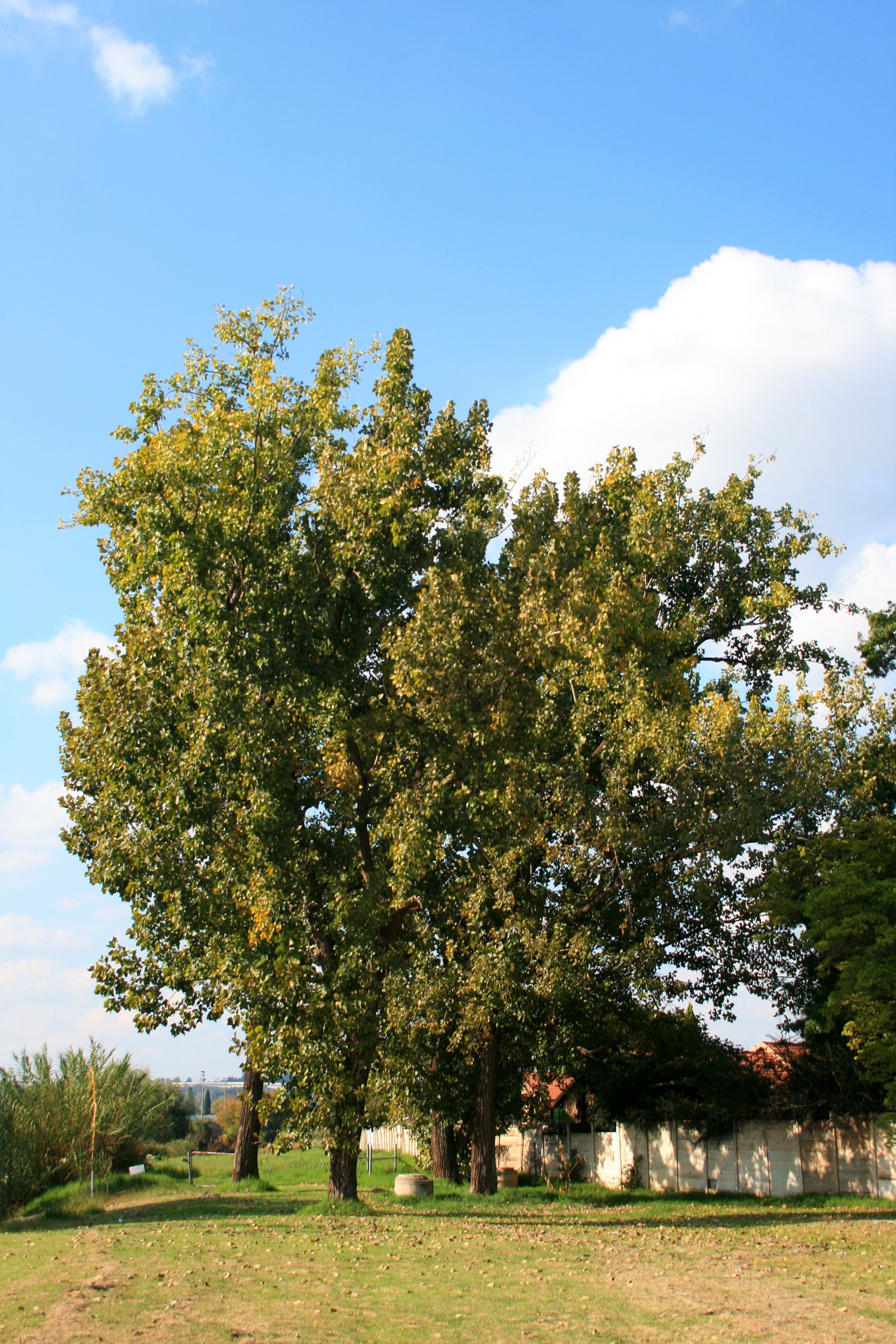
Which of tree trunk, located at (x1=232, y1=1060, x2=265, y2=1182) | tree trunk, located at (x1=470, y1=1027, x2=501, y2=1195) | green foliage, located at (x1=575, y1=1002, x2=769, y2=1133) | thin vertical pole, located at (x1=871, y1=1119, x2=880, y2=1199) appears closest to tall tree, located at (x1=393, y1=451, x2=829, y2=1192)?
tree trunk, located at (x1=470, y1=1027, x2=501, y2=1195)

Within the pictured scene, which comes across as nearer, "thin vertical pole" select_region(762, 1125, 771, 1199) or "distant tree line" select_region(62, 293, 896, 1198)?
"distant tree line" select_region(62, 293, 896, 1198)

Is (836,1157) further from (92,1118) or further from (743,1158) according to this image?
(92,1118)

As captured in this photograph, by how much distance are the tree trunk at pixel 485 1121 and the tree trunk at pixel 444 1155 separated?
387 cm

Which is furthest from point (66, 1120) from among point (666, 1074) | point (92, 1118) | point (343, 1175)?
point (666, 1074)

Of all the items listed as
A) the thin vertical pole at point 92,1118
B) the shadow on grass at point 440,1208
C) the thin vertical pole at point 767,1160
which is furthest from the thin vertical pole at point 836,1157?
the thin vertical pole at point 92,1118

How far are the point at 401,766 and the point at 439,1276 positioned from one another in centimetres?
909

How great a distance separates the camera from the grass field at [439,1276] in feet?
27.5

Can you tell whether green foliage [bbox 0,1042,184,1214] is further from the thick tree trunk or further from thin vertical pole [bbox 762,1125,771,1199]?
thin vertical pole [bbox 762,1125,771,1199]

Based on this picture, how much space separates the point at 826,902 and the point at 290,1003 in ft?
32.8

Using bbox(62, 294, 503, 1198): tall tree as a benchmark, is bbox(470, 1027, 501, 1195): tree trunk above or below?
below

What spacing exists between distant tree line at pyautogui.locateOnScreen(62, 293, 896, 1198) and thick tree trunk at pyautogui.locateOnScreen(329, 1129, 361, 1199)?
6 centimetres

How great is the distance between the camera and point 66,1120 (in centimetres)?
2405

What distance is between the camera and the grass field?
8383mm

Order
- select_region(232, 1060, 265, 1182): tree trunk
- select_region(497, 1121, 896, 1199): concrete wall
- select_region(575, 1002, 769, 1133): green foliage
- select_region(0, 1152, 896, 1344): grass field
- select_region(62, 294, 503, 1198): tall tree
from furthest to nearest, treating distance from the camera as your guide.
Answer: select_region(232, 1060, 265, 1182): tree trunk → select_region(575, 1002, 769, 1133): green foliage → select_region(497, 1121, 896, 1199): concrete wall → select_region(62, 294, 503, 1198): tall tree → select_region(0, 1152, 896, 1344): grass field
